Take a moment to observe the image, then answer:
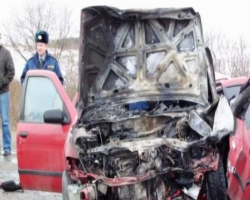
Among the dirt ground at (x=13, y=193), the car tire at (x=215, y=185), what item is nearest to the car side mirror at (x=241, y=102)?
the car tire at (x=215, y=185)

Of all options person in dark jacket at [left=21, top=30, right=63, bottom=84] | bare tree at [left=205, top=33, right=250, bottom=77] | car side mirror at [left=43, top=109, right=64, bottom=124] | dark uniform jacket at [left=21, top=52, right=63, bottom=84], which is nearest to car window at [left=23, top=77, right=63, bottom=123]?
car side mirror at [left=43, top=109, right=64, bottom=124]

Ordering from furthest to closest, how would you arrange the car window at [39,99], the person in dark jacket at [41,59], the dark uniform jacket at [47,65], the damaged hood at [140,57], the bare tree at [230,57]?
1. the bare tree at [230,57]
2. the person in dark jacket at [41,59]
3. the dark uniform jacket at [47,65]
4. the car window at [39,99]
5. the damaged hood at [140,57]

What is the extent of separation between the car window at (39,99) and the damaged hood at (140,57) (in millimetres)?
696

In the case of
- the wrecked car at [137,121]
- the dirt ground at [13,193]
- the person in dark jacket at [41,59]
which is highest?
the person in dark jacket at [41,59]

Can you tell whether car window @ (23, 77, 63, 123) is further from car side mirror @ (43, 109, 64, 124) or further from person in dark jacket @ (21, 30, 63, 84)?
person in dark jacket @ (21, 30, 63, 84)

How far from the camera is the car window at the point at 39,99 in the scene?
19.2ft

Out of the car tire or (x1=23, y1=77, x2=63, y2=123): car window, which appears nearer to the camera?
the car tire

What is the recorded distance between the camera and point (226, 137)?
442 cm

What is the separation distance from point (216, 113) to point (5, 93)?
5.16 metres

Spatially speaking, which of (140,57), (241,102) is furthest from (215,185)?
(140,57)

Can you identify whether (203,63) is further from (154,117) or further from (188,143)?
(188,143)

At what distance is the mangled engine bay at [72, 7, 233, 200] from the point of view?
4.25 metres

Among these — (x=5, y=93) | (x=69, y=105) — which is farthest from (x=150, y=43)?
(x=5, y=93)

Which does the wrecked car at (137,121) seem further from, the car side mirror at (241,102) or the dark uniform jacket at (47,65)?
the dark uniform jacket at (47,65)
